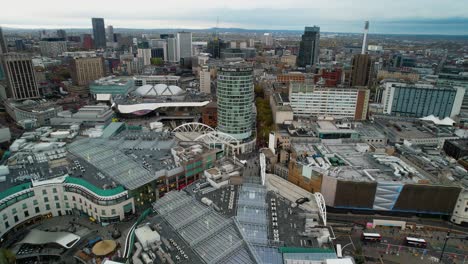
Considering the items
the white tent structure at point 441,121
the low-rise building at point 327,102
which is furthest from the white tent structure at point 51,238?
the white tent structure at point 441,121

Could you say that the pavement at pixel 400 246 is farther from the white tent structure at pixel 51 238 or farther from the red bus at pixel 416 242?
the white tent structure at pixel 51 238

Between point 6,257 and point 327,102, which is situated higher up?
point 327,102

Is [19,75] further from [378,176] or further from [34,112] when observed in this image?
[378,176]

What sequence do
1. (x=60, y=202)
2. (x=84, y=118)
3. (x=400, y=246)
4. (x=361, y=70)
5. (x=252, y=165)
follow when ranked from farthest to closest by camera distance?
1. (x=361, y=70)
2. (x=84, y=118)
3. (x=252, y=165)
4. (x=60, y=202)
5. (x=400, y=246)

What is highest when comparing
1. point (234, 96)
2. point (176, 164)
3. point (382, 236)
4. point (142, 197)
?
point (234, 96)

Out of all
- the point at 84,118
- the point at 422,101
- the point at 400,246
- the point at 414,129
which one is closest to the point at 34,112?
the point at 84,118

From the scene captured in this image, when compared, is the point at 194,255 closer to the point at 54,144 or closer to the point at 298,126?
the point at 54,144

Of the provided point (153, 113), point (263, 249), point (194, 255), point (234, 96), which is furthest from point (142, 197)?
point (153, 113)
